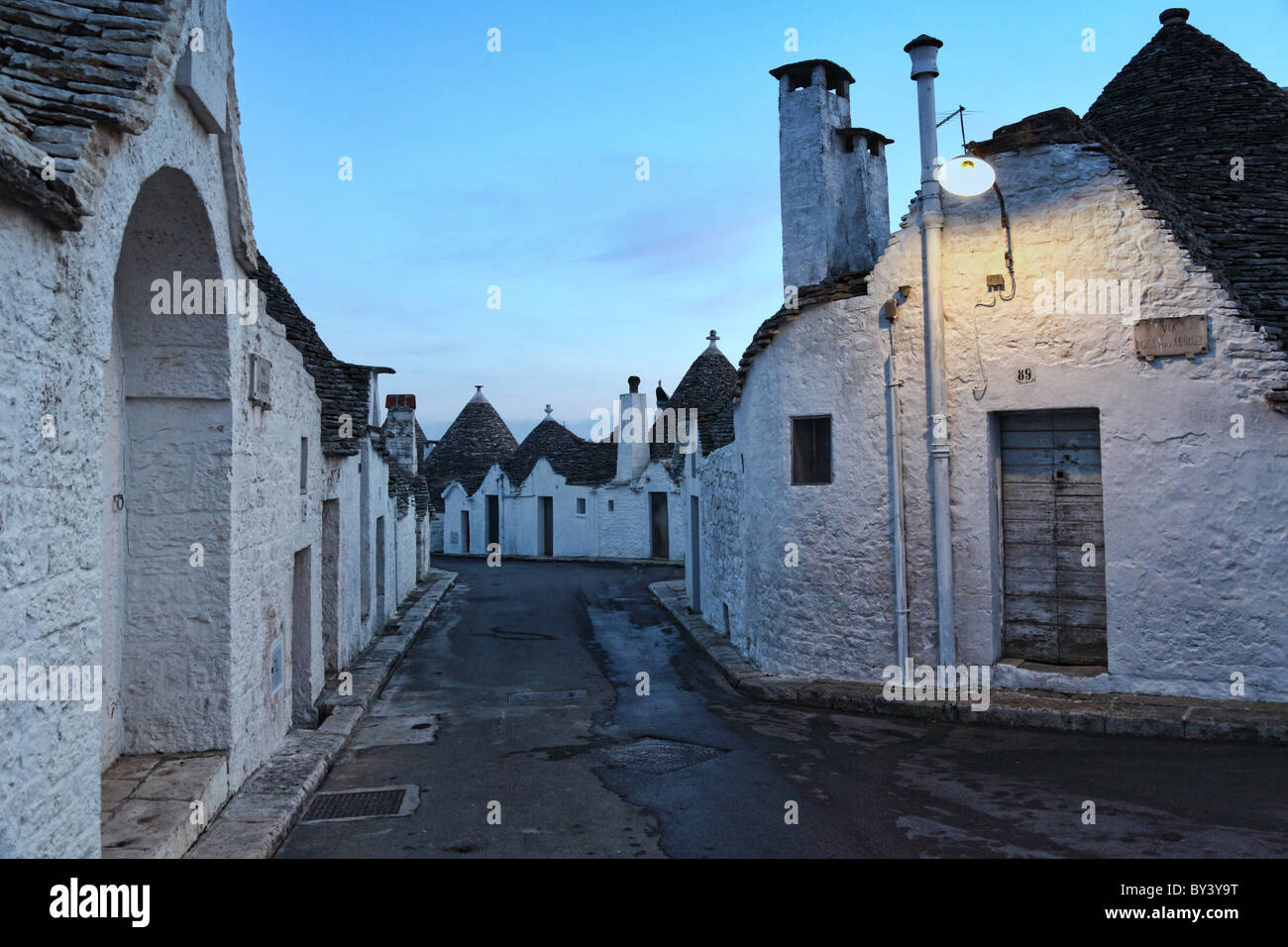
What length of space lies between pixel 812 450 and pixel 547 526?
24784 millimetres

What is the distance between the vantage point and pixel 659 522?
1240 inches

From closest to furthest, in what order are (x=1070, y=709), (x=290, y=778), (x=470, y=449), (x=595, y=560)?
(x=290, y=778)
(x=1070, y=709)
(x=595, y=560)
(x=470, y=449)

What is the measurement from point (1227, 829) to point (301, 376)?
7.92 m

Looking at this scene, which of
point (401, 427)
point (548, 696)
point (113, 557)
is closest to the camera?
point (113, 557)

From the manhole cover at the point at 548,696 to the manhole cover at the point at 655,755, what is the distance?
7.30ft

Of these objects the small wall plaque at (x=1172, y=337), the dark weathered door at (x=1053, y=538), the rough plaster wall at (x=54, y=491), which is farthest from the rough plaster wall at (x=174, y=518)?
the small wall plaque at (x=1172, y=337)

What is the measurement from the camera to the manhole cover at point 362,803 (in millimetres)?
6789

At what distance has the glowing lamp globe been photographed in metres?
8.87

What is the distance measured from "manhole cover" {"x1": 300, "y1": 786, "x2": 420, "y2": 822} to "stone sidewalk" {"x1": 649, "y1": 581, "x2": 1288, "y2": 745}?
172 inches

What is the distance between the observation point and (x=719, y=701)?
34.8 feet

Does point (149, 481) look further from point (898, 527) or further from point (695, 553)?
point (695, 553)
